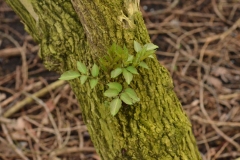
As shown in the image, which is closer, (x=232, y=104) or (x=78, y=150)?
(x=78, y=150)

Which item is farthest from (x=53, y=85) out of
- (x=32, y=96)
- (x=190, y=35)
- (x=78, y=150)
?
(x=190, y=35)

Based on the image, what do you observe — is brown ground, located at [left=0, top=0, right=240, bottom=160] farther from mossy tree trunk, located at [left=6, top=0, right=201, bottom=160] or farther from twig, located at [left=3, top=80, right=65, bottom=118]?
mossy tree trunk, located at [left=6, top=0, right=201, bottom=160]

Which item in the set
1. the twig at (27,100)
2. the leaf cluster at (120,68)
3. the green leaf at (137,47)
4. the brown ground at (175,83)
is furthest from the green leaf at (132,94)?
the twig at (27,100)

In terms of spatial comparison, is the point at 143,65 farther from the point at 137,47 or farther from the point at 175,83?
the point at 175,83

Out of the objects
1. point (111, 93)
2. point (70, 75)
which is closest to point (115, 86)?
point (111, 93)

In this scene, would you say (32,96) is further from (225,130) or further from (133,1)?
(133,1)

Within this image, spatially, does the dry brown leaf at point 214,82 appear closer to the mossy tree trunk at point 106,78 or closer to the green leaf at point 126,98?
the mossy tree trunk at point 106,78

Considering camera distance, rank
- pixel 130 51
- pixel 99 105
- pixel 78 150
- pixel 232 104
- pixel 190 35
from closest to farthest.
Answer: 1. pixel 130 51
2. pixel 99 105
3. pixel 78 150
4. pixel 232 104
5. pixel 190 35
